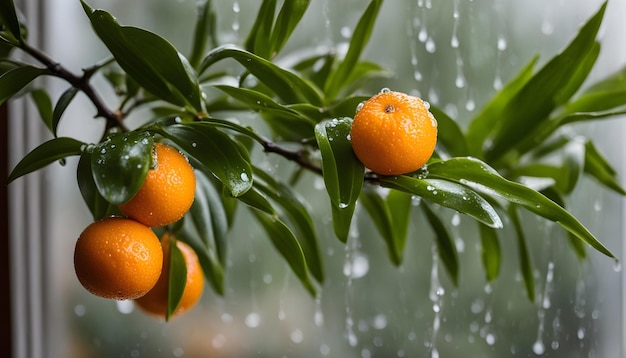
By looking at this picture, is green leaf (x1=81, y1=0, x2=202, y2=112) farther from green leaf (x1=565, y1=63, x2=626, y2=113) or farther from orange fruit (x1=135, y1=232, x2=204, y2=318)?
green leaf (x1=565, y1=63, x2=626, y2=113)

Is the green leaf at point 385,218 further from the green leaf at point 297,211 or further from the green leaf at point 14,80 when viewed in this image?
the green leaf at point 14,80

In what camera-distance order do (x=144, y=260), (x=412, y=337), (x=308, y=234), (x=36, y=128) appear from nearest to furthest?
(x=144, y=260), (x=308, y=234), (x=412, y=337), (x=36, y=128)

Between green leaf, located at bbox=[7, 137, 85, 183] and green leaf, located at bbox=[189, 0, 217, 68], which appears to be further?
green leaf, located at bbox=[189, 0, 217, 68]

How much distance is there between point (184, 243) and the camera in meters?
0.69

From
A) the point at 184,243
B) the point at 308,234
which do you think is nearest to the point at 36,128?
the point at 184,243

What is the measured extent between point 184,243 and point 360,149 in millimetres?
264

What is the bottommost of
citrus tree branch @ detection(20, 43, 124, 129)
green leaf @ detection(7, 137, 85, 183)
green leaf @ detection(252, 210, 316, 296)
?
green leaf @ detection(252, 210, 316, 296)

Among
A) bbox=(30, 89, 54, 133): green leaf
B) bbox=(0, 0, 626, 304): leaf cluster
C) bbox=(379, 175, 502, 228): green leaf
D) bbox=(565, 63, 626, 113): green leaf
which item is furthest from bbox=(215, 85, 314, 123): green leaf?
bbox=(565, 63, 626, 113): green leaf

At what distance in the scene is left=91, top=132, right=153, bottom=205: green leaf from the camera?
442mm

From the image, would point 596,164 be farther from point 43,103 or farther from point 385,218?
point 43,103

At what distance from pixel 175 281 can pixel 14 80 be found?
0.72 ft

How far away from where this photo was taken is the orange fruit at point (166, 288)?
60 cm

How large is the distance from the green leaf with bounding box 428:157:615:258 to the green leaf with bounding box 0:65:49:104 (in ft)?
1.16

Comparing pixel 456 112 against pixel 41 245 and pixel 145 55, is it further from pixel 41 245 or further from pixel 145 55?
pixel 41 245
